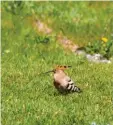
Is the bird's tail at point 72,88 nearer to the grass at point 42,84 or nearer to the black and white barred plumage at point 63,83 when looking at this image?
the black and white barred plumage at point 63,83

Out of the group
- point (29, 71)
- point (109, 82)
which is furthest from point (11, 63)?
point (109, 82)

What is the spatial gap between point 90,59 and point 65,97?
19.4ft

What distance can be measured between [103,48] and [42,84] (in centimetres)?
558

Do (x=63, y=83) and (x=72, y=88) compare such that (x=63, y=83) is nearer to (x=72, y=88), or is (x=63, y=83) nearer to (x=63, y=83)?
(x=63, y=83)

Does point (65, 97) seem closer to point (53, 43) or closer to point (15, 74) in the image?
point (15, 74)

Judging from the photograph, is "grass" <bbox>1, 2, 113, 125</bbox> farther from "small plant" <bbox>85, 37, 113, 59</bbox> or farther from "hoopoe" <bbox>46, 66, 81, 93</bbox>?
"small plant" <bbox>85, 37, 113, 59</bbox>

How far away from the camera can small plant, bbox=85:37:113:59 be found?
19000mm

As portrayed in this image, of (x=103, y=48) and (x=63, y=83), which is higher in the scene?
(x=103, y=48)

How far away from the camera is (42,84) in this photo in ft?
46.8

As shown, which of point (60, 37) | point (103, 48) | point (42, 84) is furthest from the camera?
point (60, 37)

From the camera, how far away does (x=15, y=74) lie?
15445 mm

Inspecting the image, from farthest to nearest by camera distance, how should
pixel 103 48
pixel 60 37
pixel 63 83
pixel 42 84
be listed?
pixel 60 37 → pixel 103 48 → pixel 42 84 → pixel 63 83

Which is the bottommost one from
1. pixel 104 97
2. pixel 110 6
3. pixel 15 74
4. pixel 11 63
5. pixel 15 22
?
pixel 104 97

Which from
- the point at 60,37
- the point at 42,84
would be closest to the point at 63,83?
the point at 42,84
